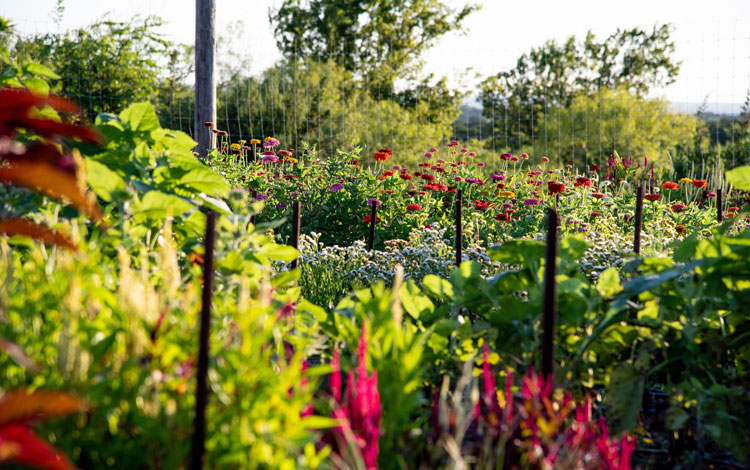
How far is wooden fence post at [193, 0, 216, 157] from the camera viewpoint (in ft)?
21.4

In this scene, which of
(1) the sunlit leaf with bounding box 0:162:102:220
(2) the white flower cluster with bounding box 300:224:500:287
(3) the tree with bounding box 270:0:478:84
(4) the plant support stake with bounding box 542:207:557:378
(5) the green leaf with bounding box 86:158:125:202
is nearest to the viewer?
(1) the sunlit leaf with bounding box 0:162:102:220

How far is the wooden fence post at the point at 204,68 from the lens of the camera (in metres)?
6.53

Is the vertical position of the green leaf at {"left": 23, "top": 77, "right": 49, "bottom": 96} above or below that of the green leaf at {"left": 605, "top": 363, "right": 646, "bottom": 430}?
above

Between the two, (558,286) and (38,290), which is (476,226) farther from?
(38,290)

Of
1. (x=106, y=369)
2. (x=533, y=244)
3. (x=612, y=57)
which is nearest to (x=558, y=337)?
(x=533, y=244)

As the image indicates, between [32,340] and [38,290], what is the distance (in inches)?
6.9

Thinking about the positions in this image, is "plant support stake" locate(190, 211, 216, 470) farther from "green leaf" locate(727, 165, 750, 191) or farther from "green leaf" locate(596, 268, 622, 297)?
"green leaf" locate(727, 165, 750, 191)

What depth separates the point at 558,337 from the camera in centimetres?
212

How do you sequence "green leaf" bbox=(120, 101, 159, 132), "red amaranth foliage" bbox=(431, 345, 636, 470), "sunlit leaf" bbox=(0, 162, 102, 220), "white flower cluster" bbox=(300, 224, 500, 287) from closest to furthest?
1. "sunlit leaf" bbox=(0, 162, 102, 220)
2. "red amaranth foliage" bbox=(431, 345, 636, 470)
3. "green leaf" bbox=(120, 101, 159, 132)
4. "white flower cluster" bbox=(300, 224, 500, 287)

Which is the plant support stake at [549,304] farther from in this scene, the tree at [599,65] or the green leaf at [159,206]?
the tree at [599,65]

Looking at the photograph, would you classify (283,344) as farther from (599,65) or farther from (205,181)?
(599,65)

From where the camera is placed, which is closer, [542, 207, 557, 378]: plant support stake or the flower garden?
the flower garden

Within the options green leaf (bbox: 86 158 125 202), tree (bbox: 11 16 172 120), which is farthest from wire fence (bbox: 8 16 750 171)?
green leaf (bbox: 86 158 125 202)

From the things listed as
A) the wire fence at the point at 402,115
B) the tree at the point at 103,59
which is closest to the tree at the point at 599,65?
the wire fence at the point at 402,115
